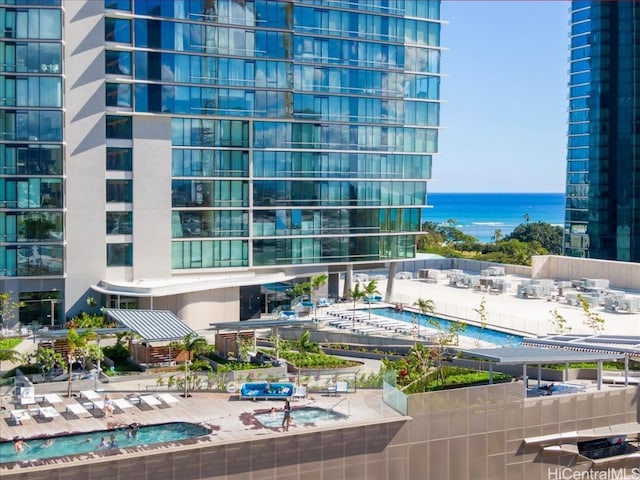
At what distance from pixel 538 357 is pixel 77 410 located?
15677 mm

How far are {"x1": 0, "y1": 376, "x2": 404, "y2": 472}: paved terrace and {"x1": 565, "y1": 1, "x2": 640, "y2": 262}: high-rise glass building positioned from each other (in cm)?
6491

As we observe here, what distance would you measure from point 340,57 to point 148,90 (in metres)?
11.9

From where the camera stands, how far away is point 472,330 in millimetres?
48062

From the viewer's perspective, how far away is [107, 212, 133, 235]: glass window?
4819 centimetres

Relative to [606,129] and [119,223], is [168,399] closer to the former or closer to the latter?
[119,223]

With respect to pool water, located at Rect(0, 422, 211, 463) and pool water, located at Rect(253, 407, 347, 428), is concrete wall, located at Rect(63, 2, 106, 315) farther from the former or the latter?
pool water, located at Rect(253, 407, 347, 428)

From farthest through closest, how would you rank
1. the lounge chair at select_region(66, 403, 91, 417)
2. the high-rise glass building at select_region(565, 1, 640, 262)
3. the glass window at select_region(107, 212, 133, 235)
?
the high-rise glass building at select_region(565, 1, 640, 262) → the glass window at select_region(107, 212, 133, 235) → the lounge chair at select_region(66, 403, 91, 417)

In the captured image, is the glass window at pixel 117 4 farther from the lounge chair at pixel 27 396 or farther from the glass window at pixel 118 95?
the lounge chair at pixel 27 396

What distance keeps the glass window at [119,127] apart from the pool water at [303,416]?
2317 centimetres

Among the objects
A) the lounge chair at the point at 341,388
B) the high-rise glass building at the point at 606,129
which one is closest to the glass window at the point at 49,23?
the lounge chair at the point at 341,388

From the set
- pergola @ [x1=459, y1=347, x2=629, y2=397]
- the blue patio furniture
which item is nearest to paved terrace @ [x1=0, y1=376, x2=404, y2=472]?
the blue patio furniture

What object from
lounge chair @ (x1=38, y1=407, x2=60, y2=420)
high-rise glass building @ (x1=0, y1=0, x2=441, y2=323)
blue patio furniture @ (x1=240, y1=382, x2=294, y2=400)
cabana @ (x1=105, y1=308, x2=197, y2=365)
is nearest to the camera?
lounge chair @ (x1=38, y1=407, x2=60, y2=420)

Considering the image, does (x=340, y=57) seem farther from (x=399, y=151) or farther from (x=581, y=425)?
(x=581, y=425)

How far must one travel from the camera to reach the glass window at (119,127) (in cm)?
4778
